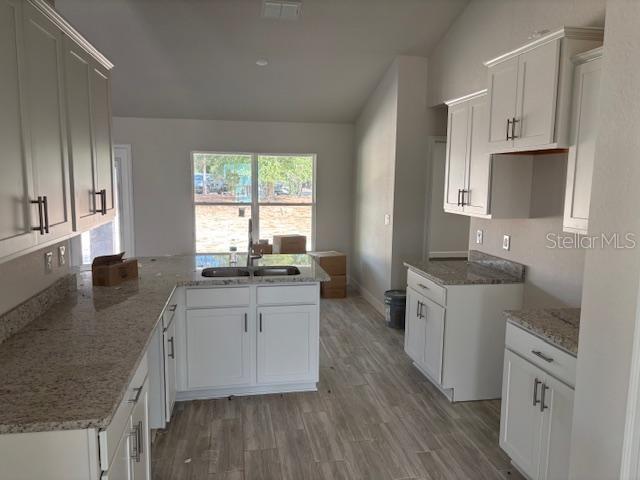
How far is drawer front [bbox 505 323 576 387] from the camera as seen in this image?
2029 mm

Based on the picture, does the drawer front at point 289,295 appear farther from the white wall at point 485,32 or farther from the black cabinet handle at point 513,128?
the white wall at point 485,32

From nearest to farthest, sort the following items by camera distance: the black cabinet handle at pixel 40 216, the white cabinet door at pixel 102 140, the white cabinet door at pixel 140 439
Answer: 1. the black cabinet handle at pixel 40 216
2. the white cabinet door at pixel 140 439
3. the white cabinet door at pixel 102 140

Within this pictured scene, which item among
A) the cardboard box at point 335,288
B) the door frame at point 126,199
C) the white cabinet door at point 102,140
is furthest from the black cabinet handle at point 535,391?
the door frame at point 126,199

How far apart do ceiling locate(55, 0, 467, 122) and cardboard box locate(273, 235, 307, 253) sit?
1.72 m

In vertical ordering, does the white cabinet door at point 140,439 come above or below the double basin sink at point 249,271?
below

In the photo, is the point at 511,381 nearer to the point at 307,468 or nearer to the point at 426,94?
the point at 307,468

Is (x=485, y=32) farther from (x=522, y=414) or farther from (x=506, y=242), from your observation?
(x=522, y=414)

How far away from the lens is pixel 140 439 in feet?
6.23

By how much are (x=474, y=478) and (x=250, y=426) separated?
1393mm

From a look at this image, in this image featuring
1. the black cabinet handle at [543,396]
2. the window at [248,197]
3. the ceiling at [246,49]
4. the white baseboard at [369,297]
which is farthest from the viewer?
the window at [248,197]

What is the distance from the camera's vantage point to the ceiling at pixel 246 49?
4133 mm

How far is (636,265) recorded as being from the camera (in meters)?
1.53

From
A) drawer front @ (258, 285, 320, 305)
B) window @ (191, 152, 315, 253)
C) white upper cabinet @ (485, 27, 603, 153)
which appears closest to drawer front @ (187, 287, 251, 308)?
drawer front @ (258, 285, 320, 305)

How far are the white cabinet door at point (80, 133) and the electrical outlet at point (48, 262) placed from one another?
1.34ft
